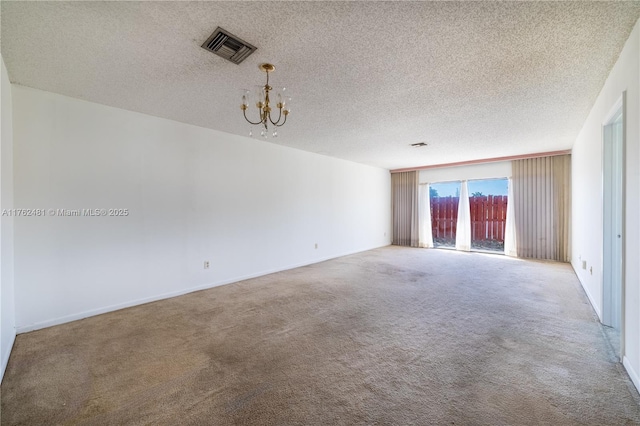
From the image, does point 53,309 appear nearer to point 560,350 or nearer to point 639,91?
point 560,350

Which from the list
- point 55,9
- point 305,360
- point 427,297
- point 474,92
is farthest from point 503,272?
point 55,9

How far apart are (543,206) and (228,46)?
7.06 meters

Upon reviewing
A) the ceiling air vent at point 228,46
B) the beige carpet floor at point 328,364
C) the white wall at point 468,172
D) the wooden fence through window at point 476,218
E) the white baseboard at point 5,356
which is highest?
the ceiling air vent at point 228,46

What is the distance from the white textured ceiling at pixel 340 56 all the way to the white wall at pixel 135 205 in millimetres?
336

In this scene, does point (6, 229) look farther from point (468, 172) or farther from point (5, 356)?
point (468, 172)

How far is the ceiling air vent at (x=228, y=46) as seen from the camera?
6.25 feet

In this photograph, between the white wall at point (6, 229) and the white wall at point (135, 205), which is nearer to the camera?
the white wall at point (6, 229)

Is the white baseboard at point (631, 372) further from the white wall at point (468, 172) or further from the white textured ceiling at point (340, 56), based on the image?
the white wall at point (468, 172)

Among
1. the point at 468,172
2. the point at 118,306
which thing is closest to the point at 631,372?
the point at 118,306

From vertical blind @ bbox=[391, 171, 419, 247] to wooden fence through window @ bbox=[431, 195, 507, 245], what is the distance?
0.60m

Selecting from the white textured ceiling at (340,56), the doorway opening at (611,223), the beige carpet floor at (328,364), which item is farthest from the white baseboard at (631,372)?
the white textured ceiling at (340,56)

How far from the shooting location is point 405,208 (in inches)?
327

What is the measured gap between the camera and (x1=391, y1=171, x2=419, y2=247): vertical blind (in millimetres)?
8086

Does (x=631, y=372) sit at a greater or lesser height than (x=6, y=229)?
lesser
